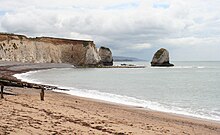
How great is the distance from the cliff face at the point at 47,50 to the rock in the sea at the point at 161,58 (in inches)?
866

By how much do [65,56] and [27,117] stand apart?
9597cm

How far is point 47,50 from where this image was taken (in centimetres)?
9656

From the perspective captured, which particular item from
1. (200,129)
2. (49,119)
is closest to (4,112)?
(49,119)

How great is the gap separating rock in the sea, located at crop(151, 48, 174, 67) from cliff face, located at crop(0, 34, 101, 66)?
22.0m

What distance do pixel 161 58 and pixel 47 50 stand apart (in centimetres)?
4111

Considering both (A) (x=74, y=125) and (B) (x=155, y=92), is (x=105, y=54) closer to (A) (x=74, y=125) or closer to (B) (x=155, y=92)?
(B) (x=155, y=92)

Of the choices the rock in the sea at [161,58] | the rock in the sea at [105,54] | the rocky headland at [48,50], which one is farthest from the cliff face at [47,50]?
the rock in the sea at [161,58]

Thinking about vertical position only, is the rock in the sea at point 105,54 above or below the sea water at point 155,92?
above

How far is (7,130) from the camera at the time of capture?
24.7ft

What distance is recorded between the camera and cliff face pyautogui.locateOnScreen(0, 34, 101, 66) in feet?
262

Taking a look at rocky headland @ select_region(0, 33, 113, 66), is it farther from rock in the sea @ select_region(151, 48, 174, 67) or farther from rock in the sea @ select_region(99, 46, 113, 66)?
rock in the sea @ select_region(151, 48, 174, 67)

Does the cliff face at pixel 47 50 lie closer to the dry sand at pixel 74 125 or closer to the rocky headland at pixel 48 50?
the rocky headland at pixel 48 50

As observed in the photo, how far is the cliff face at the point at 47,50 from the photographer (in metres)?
79.8

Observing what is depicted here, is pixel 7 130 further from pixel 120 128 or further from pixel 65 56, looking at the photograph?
pixel 65 56
